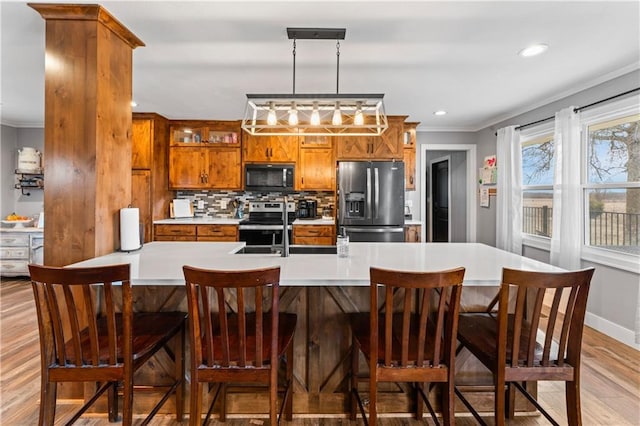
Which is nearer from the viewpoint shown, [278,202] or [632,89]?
[632,89]

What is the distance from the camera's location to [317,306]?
1981mm

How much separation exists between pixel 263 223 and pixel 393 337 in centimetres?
340

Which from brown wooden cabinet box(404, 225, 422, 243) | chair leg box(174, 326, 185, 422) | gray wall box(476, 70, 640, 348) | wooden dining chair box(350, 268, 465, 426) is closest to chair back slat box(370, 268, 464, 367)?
wooden dining chair box(350, 268, 465, 426)

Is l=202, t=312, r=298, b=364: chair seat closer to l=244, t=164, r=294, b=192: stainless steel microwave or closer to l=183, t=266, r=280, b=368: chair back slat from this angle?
l=183, t=266, r=280, b=368: chair back slat

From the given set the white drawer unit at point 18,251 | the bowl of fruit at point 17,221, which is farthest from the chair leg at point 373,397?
the bowl of fruit at point 17,221

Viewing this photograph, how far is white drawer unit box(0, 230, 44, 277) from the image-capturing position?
4.76m

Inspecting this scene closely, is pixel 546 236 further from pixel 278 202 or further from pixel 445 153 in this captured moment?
pixel 278 202

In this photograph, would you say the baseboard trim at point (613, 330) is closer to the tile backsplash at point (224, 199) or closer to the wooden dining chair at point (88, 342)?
the tile backsplash at point (224, 199)

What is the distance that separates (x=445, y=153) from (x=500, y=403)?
5683mm

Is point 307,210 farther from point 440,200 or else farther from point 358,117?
point 440,200

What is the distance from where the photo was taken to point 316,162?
16.3 ft

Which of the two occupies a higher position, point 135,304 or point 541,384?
point 135,304

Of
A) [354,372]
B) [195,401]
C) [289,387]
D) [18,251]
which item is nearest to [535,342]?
[354,372]

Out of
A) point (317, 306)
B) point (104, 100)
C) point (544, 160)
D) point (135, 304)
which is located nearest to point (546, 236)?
point (544, 160)
